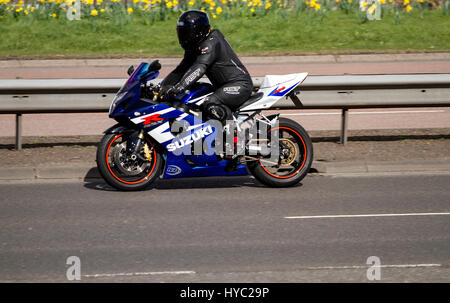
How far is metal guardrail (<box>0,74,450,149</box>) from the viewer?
986 cm

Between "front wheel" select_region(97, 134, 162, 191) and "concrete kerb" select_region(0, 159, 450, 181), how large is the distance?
0.85 meters

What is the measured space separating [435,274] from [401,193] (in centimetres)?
270

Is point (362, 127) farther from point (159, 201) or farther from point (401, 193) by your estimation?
point (159, 201)

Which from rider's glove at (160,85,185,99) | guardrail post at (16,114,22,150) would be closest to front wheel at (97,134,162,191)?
rider's glove at (160,85,185,99)

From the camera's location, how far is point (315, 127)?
38.9ft

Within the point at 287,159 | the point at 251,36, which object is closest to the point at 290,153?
the point at 287,159

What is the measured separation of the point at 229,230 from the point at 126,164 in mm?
1813

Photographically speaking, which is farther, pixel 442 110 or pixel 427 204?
pixel 442 110

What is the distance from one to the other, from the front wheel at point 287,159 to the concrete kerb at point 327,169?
80 centimetres

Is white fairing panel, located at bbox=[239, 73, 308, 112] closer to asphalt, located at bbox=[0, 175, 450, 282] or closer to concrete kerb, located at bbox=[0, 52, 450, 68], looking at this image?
asphalt, located at bbox=[0, 175, 450, 282]

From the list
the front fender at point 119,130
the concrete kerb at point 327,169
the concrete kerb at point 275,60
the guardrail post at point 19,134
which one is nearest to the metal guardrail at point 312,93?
the guardrail post at point 19,134

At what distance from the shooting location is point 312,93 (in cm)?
1026

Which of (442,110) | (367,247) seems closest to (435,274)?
(367,247)

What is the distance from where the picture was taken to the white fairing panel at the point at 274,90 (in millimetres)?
8234
